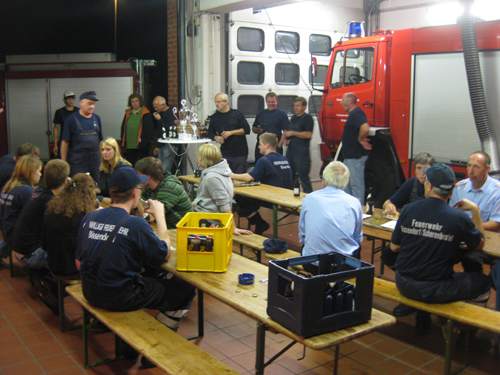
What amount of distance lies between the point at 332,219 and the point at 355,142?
11.7 ft

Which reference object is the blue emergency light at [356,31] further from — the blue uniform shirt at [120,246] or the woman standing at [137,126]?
the blue uniform shirt at [120,246]

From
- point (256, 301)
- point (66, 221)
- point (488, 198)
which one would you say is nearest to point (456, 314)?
point (256, 301)

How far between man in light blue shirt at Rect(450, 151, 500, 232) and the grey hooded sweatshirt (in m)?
2.00

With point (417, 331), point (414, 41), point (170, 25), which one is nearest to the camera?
point (417, 331)

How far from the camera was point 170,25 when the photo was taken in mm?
9430

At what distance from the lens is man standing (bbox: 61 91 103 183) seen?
22.5 feet

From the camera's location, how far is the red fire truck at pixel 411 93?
20.2 ft

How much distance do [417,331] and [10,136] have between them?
8.68 metres

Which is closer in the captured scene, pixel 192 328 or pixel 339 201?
pixel 339 201

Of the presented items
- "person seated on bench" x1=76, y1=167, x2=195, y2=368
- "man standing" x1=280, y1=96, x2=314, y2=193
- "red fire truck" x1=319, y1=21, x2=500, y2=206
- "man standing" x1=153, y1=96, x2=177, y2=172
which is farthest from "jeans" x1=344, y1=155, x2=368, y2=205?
"person seated on bench" x1=76, y1=167, x2=195, y2=368

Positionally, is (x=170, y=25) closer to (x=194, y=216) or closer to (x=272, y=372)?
(x=194, y=216)

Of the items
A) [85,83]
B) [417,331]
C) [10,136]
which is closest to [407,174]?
[417,331]

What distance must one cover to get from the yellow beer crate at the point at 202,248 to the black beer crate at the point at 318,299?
0.70 m

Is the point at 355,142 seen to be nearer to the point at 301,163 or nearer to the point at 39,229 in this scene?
the point at 301,163
